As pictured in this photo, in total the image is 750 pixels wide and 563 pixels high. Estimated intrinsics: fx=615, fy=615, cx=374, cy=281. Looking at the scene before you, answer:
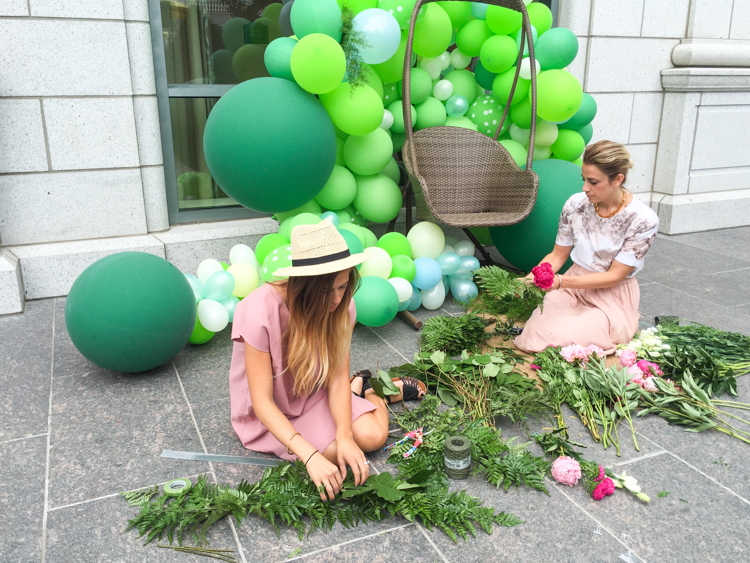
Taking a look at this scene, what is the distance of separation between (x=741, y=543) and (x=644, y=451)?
577mm

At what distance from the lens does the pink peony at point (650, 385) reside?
122 inches


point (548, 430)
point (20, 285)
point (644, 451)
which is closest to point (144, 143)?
point (20, 285)

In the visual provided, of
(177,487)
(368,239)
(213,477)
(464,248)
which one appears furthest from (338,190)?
(177,487)

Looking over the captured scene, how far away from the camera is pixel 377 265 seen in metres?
3.87

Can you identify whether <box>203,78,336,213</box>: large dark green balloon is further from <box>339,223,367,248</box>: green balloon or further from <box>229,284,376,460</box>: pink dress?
<box>229,284,376,460</box>: pink dress

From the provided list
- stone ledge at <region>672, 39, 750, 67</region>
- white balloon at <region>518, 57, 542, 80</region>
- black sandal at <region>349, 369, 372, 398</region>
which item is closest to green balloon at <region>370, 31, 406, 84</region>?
white balloon at <region>518, 57, 542, 80</region>

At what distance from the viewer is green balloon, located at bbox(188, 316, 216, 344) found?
3645 millimetres

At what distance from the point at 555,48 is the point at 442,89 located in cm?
A: 87

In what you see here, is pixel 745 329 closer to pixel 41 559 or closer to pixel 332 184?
pixel 332 184

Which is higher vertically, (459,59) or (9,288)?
(459,59)

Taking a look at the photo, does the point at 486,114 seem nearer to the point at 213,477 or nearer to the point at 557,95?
the point at 557,95

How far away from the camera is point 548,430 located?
2.84 meters

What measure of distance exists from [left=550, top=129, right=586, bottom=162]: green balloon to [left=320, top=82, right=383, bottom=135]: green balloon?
1.67m

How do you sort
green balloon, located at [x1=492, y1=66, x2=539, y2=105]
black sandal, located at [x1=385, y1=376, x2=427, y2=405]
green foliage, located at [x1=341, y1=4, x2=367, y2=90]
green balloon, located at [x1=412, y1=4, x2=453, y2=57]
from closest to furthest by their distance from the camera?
black sandal, located at [x1=385, y1=376, x2=427, y2=405]
green foliage, located at [x1=341, y1=4, x2=367, y2=90]
green balloon, located at [x1=412, y1=4, x2=453, y2=57]
green balloon, located at [x1=492, y1=66, x2=539, y2=105]
